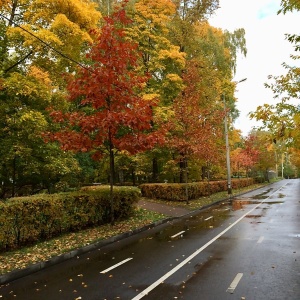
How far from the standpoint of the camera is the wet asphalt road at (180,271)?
557cm

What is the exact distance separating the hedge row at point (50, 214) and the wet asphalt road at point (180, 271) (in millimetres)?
1841

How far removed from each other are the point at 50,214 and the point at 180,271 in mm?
4884

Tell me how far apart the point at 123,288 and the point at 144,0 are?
76.1 ft

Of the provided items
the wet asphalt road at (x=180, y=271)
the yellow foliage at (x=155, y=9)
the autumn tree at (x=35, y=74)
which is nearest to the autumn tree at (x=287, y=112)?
the wet asphalt road at (x=180, y=271)

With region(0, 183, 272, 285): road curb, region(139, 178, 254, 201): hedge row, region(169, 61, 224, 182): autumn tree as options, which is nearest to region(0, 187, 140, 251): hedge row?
region(0, 183, 272, 285): road curb

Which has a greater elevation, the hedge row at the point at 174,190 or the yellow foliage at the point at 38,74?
the yellow foliage at the point at 38,74

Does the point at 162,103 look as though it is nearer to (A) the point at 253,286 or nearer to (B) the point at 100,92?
(B) the point at 100,92

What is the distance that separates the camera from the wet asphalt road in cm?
557

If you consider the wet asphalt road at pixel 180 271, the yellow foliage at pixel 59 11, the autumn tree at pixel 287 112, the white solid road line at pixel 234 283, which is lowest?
the wet asphalt road at pixel 180 271

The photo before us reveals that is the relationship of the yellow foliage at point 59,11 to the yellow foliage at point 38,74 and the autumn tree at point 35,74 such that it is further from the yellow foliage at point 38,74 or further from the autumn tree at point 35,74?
the yellow foliage at point 38,74

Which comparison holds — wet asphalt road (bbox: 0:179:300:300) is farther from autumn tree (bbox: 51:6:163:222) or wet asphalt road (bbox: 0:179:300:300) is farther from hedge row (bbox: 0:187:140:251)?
autumn tree (bbox: 51:6:163:222)

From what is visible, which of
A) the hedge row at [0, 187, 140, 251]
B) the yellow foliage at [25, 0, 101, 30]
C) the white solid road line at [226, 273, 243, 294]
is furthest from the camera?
the yellow foliage at [25, 0, 101, 30]

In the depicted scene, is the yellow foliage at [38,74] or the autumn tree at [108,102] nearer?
the autumn tree at [108,102]

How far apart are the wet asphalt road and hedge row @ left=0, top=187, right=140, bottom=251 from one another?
6.04ft
